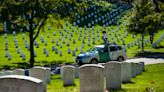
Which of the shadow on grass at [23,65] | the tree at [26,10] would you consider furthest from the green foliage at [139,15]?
the shadow on grass at [23,65]

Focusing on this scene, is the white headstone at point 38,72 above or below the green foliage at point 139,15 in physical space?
below

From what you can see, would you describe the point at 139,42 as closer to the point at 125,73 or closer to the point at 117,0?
the point at 125,73

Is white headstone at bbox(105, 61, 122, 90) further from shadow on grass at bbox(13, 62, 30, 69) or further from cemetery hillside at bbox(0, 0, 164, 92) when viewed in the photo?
shadow on grass at bbox(13, 62, 30, 69)

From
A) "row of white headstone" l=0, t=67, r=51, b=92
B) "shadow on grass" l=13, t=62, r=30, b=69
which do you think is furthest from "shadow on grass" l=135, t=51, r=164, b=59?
"row of white headstone" l=0, t=67, r=51, b=92

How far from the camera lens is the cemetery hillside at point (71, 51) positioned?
1659 centimetres

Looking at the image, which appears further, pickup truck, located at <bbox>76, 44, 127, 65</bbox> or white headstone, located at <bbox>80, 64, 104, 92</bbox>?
pickup truck, located at <bbox>76, 44, 127, 65</bbox>

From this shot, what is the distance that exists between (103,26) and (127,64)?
45164 mm

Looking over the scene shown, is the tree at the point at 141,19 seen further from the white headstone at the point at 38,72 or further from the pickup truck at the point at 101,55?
the white headstone at the point at 38,72

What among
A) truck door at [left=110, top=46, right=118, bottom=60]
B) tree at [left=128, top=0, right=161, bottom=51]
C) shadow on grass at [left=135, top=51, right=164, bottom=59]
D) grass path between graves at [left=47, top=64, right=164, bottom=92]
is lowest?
grass path between graves at [left=47, top=64, right=164, bottom=92]

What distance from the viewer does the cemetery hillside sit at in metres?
16.6

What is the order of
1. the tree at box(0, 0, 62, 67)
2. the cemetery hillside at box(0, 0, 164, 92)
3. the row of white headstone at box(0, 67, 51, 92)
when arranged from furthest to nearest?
1. the tree at box(0, 0, 62, 67)
2. the cemetery hillside at box(0, 0, 164, 92)
3. the row of white headstone at box(0, 67, 51, 92)

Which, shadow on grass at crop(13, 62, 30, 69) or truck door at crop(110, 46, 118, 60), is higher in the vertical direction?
truck door at crop(110, 46, 118, 60)

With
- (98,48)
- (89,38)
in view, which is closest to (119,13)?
(89,38)

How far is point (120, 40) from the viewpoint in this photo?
54875mm
